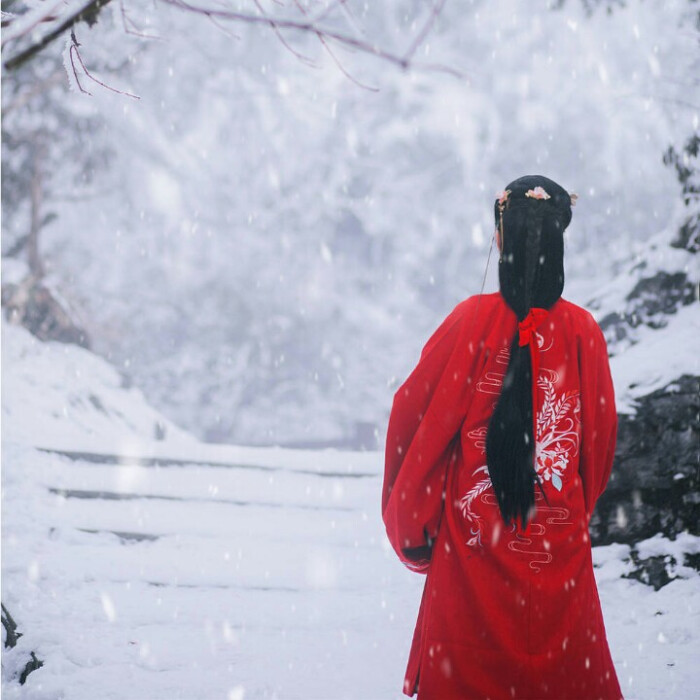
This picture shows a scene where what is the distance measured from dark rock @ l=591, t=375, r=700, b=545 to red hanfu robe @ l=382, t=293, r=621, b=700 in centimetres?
237

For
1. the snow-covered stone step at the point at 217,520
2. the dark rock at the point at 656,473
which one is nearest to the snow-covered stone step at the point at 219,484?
the snow-covered stone step at the point at 217,520

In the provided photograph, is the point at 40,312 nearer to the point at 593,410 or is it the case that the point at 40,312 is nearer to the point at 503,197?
the point at 503,197

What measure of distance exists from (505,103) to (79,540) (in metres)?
15.6

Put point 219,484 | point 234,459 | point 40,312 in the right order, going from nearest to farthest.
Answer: point 219,484 → point 234,459 → point 40,312

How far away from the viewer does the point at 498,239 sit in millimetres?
2205

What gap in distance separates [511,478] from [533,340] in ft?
1.42

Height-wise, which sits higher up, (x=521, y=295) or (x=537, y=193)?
(x=537, y=193)

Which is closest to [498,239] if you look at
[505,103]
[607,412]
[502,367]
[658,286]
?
[502,367]

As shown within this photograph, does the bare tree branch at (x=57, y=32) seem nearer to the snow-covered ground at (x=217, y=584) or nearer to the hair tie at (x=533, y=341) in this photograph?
the hair tie at (x=533, y=341)

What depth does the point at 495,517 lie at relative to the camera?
202 centimetres

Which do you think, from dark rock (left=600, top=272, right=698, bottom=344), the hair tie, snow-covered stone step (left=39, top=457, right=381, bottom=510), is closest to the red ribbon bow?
the hair tie

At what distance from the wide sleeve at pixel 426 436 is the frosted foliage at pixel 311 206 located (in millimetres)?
16238

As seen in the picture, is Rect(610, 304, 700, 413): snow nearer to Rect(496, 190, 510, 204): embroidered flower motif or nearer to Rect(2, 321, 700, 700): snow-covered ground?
Rect(2, 321, 700, 700): snow-covered ground

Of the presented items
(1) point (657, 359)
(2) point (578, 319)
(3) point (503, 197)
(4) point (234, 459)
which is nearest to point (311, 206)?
(4) point (234, 459)
